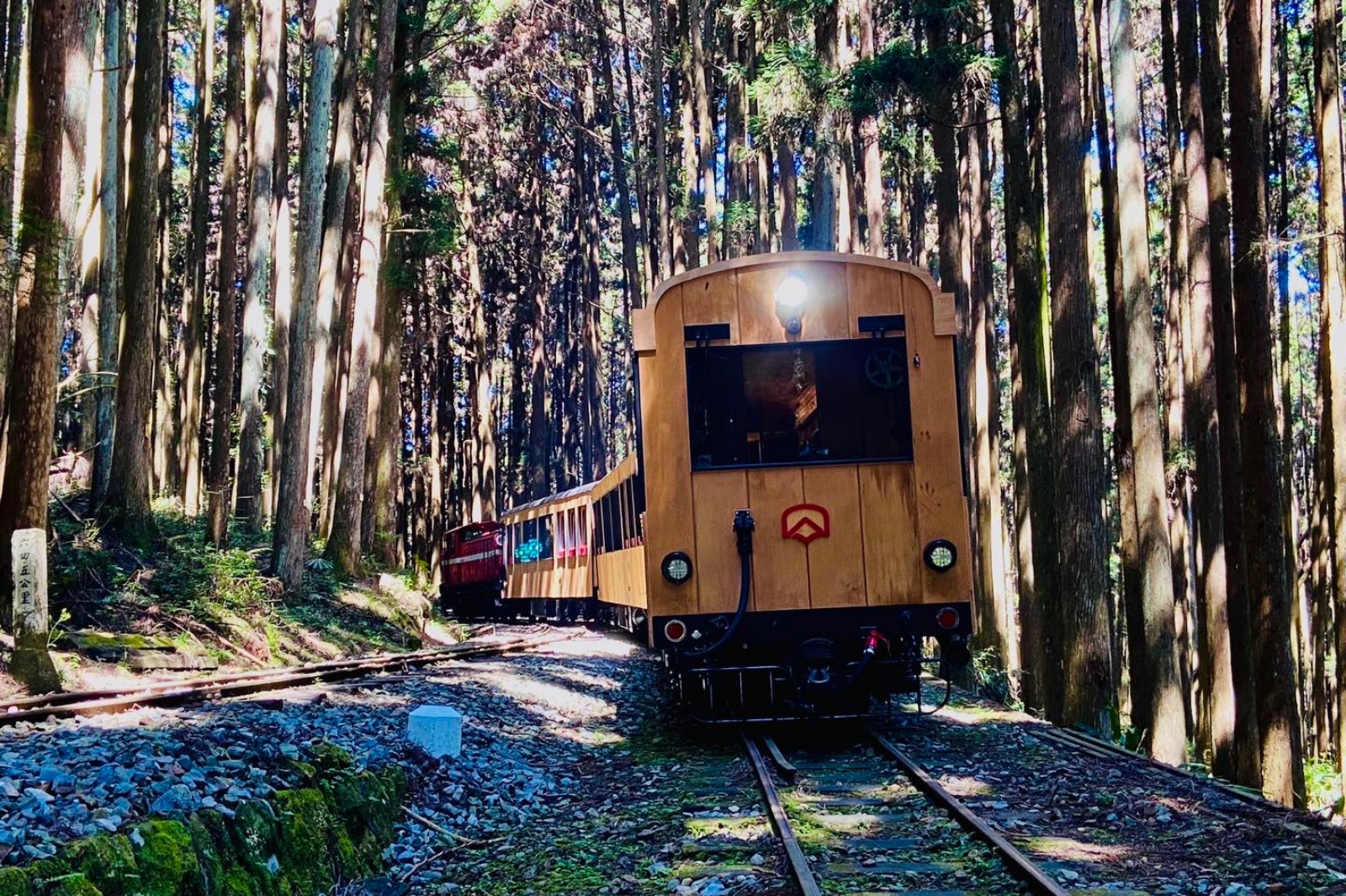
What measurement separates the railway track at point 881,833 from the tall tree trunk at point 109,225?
1282 cm

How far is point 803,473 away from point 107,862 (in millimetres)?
6084

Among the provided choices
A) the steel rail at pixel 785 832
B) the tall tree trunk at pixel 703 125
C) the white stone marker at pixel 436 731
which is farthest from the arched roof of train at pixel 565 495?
the steel rail at pixel 785 832

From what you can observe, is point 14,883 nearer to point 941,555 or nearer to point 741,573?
point 741,573

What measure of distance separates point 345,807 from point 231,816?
1.24m

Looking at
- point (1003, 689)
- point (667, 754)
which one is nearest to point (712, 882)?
point (667, 754)

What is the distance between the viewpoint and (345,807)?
6832 millimetres

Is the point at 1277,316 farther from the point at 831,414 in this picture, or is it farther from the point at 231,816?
the point at 231,816

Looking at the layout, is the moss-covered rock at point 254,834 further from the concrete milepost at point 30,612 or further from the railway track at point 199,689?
the concrete milepost at point 30,612

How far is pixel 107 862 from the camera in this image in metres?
4.57

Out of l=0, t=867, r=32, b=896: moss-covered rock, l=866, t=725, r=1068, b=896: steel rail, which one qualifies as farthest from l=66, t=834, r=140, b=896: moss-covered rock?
l=866, t=725, r=1068, b=896: steel rail

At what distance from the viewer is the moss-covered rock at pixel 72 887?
4234 mm

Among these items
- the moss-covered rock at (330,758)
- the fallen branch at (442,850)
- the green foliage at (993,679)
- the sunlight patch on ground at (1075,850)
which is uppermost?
the moss-covered rock at (330,758)

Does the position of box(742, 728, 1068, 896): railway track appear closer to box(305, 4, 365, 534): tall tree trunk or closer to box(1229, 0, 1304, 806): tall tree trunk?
box(1229, 0, 1304, 806): tall tree trunk

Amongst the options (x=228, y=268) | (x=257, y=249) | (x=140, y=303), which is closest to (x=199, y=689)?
(x=140, y=303)
